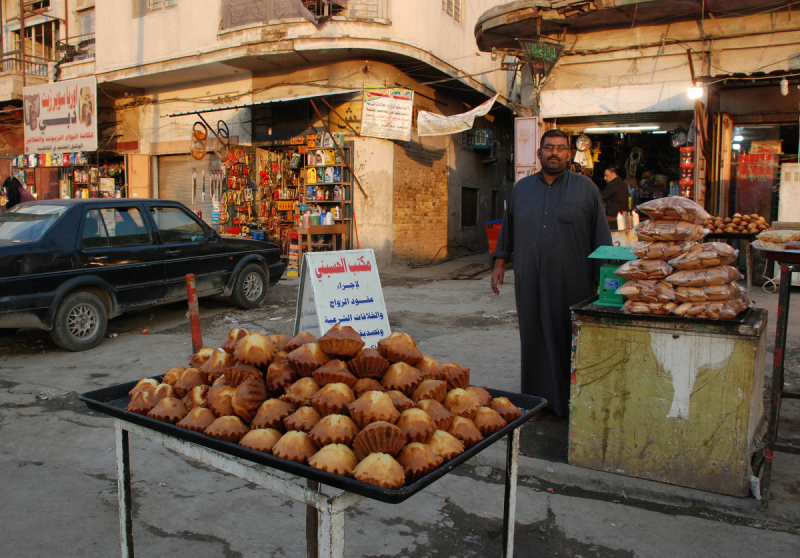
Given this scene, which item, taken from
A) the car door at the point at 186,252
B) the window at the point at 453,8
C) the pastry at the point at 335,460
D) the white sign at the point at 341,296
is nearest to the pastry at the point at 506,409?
the pastry at the point at 335,460

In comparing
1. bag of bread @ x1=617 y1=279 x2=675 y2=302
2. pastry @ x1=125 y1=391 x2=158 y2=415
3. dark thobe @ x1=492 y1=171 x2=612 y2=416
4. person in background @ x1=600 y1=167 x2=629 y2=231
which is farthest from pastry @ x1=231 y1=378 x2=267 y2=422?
person in background @ x1=600 y1=167 x2=629 y2=231

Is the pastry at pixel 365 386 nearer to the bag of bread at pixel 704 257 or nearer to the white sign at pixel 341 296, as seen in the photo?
the bag of bread at pixel 704 257

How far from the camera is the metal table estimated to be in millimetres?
1592

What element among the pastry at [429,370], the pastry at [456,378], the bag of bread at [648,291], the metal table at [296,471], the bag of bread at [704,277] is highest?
the bag of bread at [704,277]

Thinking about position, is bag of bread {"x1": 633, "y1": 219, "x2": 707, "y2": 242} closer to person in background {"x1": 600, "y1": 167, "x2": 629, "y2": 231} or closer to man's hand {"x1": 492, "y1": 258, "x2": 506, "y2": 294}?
man's hand {"x1": 492, "y1": 258, "x2": 506, "y2": 294}

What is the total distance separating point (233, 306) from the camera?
30.4 ft

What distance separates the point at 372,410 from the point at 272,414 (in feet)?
1.14

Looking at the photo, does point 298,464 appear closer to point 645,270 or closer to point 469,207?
point 645,270


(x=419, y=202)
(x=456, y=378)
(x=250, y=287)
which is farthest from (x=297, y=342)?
(x=419, y=202)

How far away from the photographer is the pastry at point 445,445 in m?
1.76

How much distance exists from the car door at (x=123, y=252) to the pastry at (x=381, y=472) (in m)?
6.23

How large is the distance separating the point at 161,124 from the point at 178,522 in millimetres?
15094

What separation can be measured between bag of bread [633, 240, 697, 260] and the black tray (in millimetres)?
1484

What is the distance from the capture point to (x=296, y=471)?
5.40 ft
